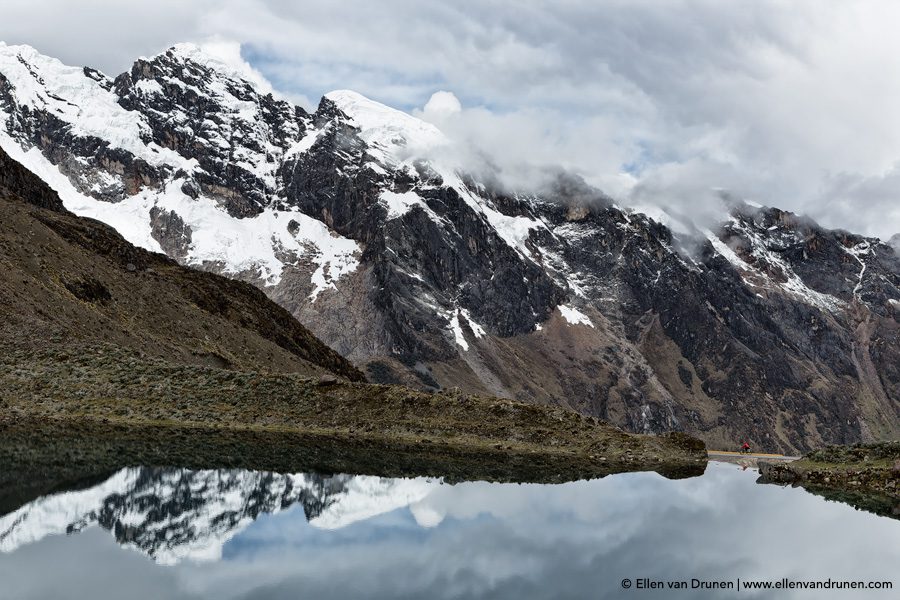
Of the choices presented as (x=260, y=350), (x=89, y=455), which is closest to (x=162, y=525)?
(x=89, y=455)

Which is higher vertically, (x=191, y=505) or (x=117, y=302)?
(x=191, y=505)

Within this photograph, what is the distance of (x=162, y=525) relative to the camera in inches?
1251

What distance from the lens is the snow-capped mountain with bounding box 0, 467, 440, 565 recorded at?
29500 mm

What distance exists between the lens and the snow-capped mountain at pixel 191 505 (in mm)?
29500

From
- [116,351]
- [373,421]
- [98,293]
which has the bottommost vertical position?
[98,293]

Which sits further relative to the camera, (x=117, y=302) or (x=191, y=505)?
(x=117, y=302)

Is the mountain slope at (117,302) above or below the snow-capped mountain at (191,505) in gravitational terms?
below

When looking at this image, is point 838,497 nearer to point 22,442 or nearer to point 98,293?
point 22,442

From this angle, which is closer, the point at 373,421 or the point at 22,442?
the point at 22,442

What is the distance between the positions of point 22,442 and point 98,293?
5681cm

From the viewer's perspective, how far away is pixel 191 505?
3512 cm

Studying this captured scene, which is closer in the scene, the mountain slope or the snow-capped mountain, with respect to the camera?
the snow-capped mountain

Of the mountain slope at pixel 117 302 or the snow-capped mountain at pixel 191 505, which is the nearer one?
the snow-capped mountain at pixel 191 505

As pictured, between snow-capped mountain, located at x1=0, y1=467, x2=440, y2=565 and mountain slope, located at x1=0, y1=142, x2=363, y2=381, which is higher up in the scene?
snow-capped mountain, located at x1=0, y1=467, x2=440, y2=565
